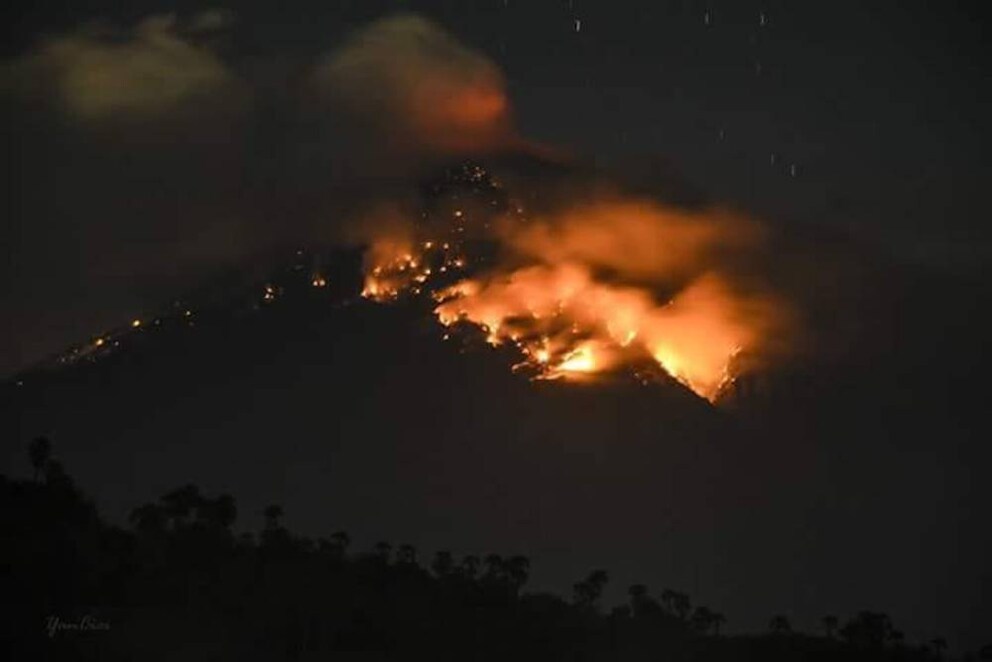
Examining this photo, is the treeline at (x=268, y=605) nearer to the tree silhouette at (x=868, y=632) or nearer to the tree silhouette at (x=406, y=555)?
the tree silhouette at (x=868, y=632)

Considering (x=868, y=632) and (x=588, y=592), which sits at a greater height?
(x=588, y=592)

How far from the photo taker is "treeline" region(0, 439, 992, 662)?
68312mm

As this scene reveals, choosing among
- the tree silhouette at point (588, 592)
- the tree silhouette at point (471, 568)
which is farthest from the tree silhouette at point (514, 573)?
the tree silhouette at point (588, 592)

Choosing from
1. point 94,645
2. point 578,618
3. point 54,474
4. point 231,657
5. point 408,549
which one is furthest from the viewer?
point 408,549

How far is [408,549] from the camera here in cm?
12350

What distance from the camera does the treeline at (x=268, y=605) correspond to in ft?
224

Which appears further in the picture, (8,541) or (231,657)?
(231,657)

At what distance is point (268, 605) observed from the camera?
89.1 metres

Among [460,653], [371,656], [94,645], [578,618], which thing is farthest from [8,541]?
[578,618]

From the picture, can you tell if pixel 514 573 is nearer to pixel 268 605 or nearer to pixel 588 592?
pixel 588 592

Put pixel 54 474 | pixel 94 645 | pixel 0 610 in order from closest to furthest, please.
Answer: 1. pixel 0 610
2. pixel 94 645
3. pixel 54 474

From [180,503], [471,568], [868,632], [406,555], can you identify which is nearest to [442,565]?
[406,555]

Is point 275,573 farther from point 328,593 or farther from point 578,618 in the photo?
point 578,618

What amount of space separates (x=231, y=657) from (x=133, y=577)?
7.05 m
